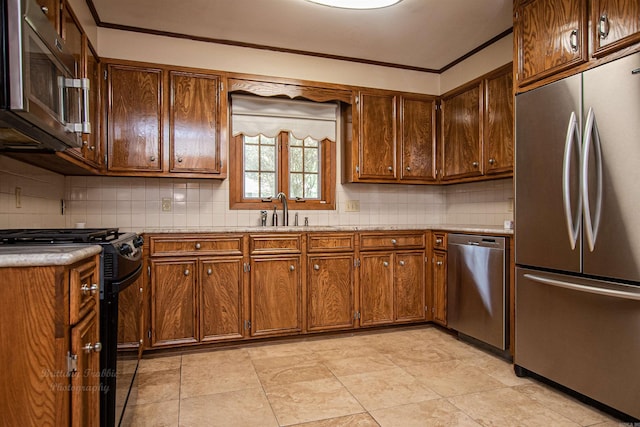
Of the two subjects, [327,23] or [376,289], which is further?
[376,289]

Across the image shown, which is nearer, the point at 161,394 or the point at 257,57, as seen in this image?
the point at 161,394

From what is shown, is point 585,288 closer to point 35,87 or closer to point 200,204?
point 35,87

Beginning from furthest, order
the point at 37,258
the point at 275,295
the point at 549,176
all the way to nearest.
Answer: the point at 275,295
the point at 549,176
the point at 37,258

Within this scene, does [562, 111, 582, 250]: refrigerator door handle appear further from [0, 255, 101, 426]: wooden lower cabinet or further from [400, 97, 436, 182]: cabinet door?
[0, 255, 101, 426]: wooden lower cabinet

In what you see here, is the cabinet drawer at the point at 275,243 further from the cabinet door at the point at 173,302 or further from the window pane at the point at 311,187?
the window pane at the point at 311,187

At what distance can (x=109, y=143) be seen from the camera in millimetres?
2963

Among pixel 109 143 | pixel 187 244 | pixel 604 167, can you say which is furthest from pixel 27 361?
pixel 604 167

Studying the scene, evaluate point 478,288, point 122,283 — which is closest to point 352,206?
point 478,288

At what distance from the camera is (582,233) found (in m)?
2.06

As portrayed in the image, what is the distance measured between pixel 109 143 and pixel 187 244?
37.9 inches

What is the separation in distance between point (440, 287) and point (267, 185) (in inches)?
71.3

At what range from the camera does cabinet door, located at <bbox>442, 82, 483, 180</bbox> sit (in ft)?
11.1

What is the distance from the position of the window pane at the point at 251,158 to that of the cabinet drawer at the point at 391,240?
3.91 feet

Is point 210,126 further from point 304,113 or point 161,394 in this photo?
point 161,394
